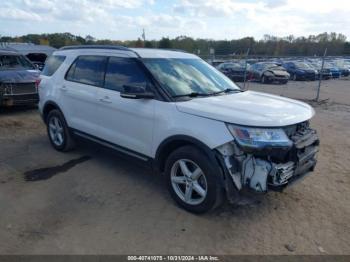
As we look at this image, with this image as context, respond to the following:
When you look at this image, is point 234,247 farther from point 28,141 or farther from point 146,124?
point 28,141

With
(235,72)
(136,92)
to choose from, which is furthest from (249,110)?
(235,72)

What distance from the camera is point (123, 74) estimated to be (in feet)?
15.2

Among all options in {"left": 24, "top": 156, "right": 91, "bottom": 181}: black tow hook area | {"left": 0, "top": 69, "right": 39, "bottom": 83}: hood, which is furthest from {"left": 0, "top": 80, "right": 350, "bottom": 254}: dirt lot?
{"left": 0, "top": 69, "right": 39, "bottom": 83}: hood

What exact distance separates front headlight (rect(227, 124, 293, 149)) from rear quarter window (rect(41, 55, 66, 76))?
3.77 meters

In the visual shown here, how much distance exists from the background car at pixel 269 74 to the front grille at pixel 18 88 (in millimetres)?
17183

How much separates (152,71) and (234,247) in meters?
2.30

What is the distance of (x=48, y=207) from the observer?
4.09 metres

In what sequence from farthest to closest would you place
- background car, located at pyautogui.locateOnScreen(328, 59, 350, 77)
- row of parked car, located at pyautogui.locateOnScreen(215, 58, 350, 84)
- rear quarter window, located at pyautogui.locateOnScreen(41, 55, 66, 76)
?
background car, located at pyautogui.locateOnScreen(328, 59, 350, 77) → row of parked car, located at pyautogui.locateOnScreen(215, 58, 350, 84) → rear quarter window, located at pyautogui.locateOnScreen(41, 55, 66, 76)

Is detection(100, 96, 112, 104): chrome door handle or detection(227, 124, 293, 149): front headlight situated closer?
detection(227, 124, 293, 149): front headlight

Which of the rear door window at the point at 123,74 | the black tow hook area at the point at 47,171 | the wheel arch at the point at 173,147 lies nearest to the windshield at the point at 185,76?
the rear door window at the point at 123,74

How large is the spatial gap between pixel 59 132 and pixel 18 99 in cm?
426

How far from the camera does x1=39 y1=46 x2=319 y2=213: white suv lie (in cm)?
352

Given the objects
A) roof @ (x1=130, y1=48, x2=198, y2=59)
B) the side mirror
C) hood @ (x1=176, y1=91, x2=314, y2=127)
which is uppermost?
roof @ (x1=130, y1=48, x2=198, y2=59)

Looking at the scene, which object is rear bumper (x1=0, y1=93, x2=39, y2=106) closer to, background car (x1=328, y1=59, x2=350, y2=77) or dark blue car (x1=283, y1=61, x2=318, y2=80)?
dark blue car (x1=283, y1=61, x2=318, y2=80)
